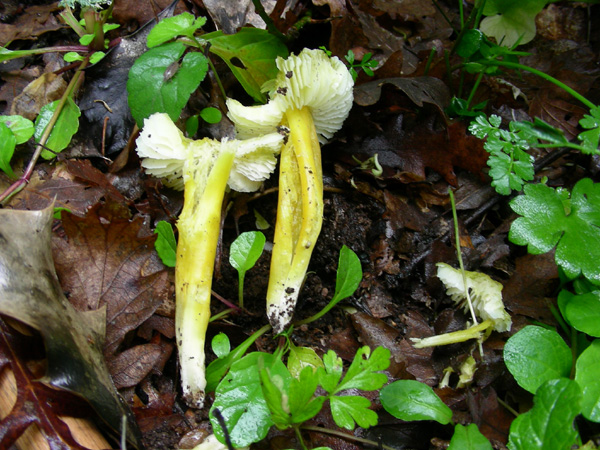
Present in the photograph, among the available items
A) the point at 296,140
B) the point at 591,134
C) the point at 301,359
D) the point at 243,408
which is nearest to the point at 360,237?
the point at 296,140

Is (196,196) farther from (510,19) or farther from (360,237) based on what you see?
(510,19)

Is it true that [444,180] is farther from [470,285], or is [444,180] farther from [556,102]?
[556,102]

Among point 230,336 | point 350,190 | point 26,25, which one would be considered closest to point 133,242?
point 230,336

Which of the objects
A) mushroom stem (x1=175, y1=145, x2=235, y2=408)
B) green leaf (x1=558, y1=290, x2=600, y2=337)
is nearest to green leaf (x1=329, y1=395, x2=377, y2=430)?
mushroom stem (x1=175, y1=145, x2=235, y2=408)

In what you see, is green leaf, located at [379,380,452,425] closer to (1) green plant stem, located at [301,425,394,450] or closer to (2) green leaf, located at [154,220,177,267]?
(1) green plant stem, located at [301,425,394,450]

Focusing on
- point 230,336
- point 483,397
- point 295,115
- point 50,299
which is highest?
point 295,115

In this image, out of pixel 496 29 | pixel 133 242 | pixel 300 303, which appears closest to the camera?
pixel 133 242
